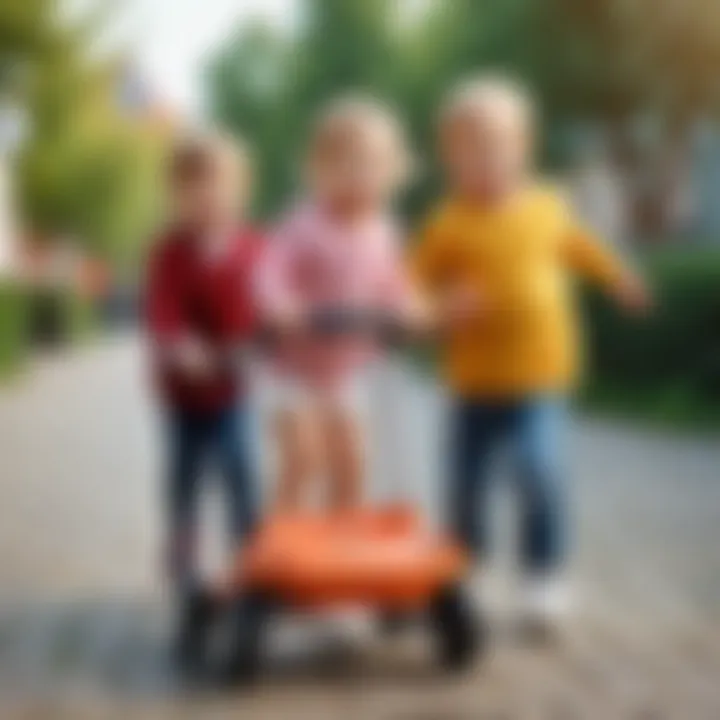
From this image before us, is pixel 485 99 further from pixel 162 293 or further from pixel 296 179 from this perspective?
pixel 162 293

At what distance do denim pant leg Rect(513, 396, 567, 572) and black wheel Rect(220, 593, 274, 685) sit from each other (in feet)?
0.55

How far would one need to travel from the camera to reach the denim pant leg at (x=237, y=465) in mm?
1361

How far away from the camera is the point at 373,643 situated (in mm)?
1424

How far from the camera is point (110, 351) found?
131 centimetres

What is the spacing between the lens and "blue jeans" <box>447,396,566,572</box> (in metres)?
1.36

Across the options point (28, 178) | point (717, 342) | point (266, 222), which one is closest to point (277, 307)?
point (266, 222)

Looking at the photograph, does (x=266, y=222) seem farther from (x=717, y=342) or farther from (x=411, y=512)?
(x=717, y=342)

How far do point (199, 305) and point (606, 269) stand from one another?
0.24m

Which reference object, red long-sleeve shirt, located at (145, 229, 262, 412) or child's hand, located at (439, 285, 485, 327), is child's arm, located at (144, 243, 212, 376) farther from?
child's hand, located at (439, 285, 485, 327)

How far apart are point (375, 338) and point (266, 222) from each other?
99 millimetres

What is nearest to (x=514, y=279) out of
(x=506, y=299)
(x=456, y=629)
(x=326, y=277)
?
(x=506, y=299)

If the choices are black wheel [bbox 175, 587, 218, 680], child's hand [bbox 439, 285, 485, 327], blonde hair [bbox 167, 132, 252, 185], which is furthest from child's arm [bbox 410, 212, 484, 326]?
black wheel [bbox 175, 587, 218, 680]

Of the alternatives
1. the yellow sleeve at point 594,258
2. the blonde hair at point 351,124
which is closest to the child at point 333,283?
the blonde hair at point 351,124

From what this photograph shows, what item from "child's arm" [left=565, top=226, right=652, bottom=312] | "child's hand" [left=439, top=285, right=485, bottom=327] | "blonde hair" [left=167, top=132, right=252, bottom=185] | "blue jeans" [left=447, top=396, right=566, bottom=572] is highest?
"blonde hair" [left=167, top=132, right=252, bottom=185]
